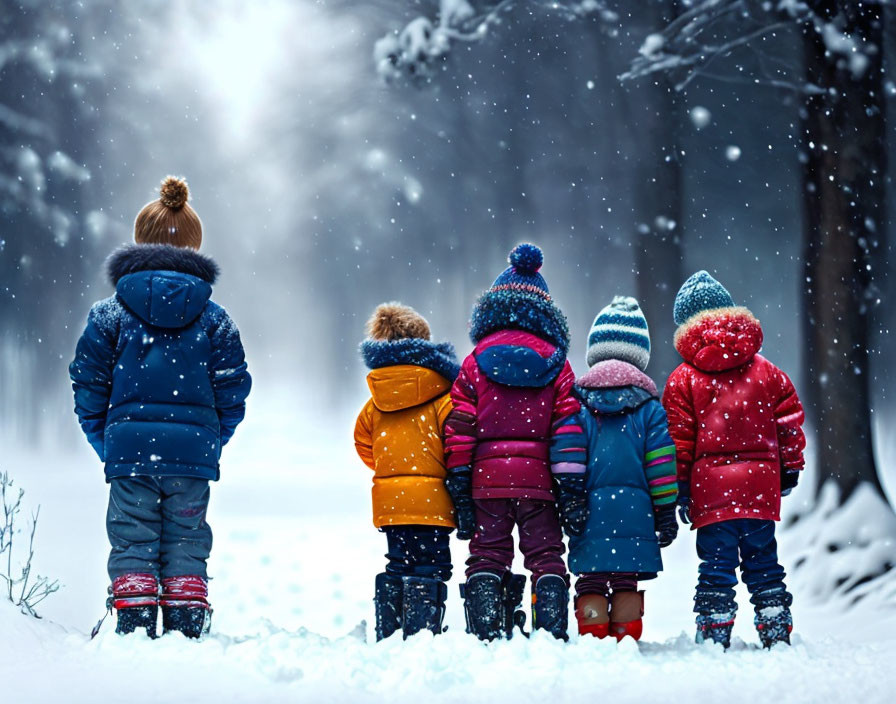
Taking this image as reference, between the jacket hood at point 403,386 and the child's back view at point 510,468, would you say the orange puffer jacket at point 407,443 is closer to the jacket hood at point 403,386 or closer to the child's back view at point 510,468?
the jacket hood at point 403,386

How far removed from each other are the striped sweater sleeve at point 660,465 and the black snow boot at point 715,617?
511 mm

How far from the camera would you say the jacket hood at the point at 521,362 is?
496 centimetres

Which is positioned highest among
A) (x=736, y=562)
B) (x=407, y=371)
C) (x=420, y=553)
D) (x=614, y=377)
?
(x=407, y=371)

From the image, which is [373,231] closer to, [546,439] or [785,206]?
[785,206]

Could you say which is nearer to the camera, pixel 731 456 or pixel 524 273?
pixel 731 456

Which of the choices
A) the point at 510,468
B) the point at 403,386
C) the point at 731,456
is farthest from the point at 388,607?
the point at 731,456

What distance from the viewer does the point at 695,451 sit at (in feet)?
17.0

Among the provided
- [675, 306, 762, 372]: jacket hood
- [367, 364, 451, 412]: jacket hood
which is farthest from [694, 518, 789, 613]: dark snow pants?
[367, 364, 451, 412]: jacket hood

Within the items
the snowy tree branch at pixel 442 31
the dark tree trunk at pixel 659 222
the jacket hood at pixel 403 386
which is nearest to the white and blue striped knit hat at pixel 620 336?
the jacket hood at pixel 403 386

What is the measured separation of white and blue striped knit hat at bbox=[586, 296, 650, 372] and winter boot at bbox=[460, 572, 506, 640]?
128 centimetres

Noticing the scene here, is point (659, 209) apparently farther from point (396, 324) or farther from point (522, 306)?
point (396, 324)

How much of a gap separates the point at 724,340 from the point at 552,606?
160 cm

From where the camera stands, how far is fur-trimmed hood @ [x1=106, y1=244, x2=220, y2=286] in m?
4.97

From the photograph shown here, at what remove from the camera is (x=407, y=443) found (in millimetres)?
5102
